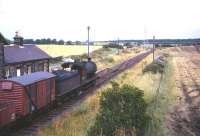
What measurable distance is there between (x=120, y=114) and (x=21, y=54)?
25.2 m

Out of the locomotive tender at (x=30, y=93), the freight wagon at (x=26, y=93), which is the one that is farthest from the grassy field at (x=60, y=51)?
the freight wagon at (x=26, y=93)

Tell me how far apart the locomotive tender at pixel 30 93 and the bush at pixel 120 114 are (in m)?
4.42

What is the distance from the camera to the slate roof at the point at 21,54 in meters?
35.8

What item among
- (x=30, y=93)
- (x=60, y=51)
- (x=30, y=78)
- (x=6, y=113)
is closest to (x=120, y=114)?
(x=6, y=113)

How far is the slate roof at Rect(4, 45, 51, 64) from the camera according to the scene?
35775mm

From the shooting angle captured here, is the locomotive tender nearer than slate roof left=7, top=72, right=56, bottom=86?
Yes

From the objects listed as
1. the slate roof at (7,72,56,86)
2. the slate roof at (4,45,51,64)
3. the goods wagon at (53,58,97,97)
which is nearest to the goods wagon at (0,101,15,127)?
the slate roof at (7,72,56,86)

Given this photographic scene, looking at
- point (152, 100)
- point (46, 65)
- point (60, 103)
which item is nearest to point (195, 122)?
point (152, 100)

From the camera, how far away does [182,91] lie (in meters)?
38.2

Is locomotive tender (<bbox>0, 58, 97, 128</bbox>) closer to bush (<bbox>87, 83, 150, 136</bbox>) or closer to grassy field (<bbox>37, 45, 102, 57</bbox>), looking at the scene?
bush (<bbox>87, 83, 150, 136</bbox>)

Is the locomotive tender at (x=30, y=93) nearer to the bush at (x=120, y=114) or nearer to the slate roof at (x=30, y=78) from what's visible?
the slate roof at (x=30, y=78)

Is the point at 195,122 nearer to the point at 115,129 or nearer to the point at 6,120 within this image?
the point at 115,129

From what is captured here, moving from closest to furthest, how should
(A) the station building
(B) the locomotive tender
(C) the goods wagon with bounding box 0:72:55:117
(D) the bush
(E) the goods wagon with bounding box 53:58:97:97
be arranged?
(D) the bush < (B) the locomotive tender < (C) the goods wagon with bounding box 0:72:55:117 < (E) the goods wagon with bounding box 53:58:97:97 < (A) the station building

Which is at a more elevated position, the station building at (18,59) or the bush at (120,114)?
the station building at (18,59)
